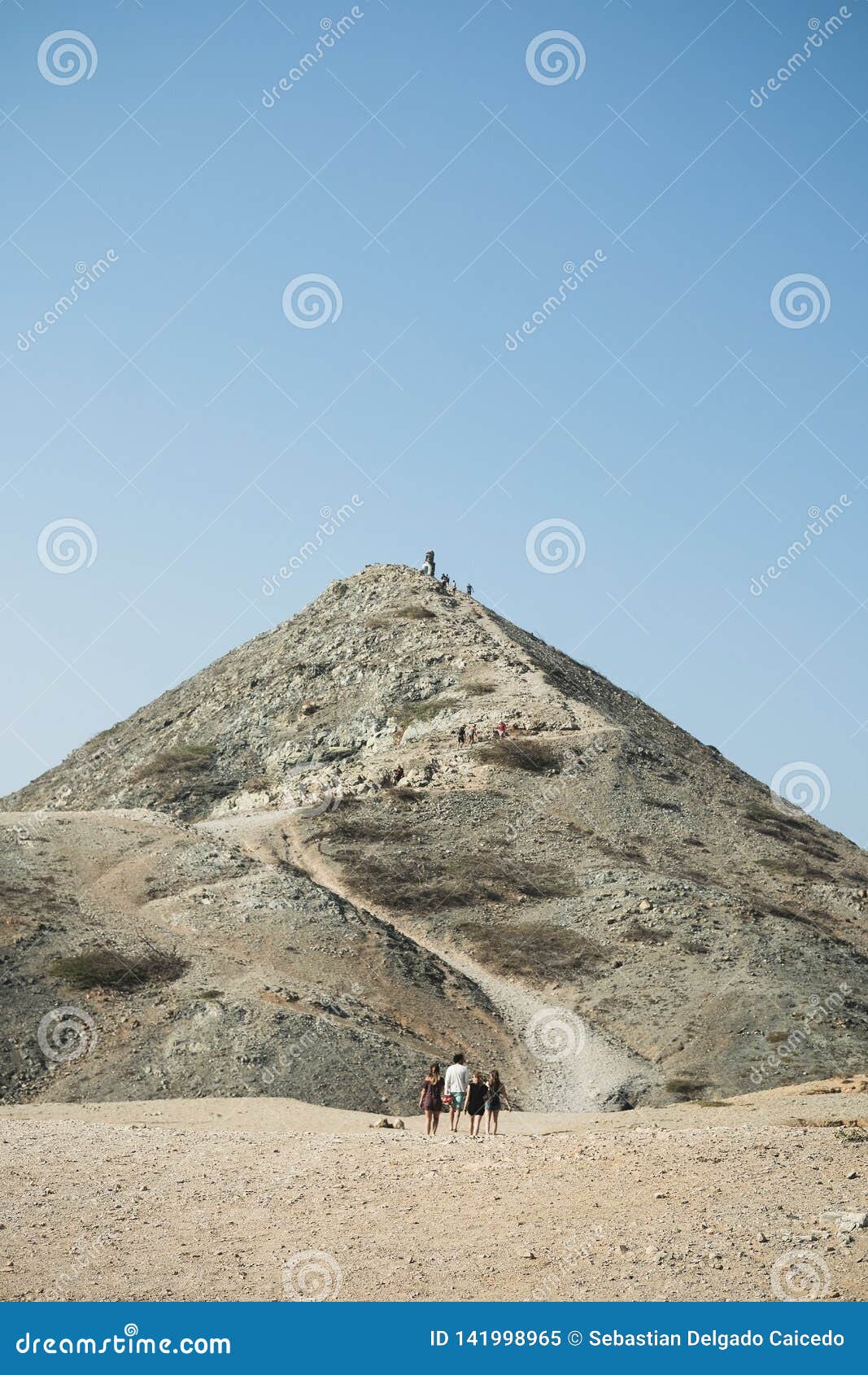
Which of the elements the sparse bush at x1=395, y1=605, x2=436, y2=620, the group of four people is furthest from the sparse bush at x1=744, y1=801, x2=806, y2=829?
the group of four people

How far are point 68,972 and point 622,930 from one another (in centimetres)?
2698

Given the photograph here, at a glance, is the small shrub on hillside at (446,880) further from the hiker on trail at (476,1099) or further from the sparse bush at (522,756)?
the hiker on trail at (476,1099)

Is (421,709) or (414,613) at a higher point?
(414,613)

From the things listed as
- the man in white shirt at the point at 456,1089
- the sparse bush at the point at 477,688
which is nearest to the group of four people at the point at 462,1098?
the man in white shirt at the point at 456,1089

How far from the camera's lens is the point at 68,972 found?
44.5m

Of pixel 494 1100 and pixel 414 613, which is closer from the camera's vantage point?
pixel 494 1100

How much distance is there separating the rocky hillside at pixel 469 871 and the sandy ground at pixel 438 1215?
1586 cm

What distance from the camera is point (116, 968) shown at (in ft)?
149

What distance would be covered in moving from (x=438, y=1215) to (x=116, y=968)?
28360 millimetres

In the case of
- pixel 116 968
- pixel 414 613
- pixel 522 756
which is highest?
pixel 414 613

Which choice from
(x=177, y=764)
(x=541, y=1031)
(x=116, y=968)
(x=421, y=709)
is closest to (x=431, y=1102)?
(x=116, y=968)

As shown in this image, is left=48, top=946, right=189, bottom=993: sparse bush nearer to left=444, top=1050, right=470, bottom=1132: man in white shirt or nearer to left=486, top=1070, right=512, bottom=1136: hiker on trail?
left=444, top=1050, right=470, bottom=1132: man in white shirt

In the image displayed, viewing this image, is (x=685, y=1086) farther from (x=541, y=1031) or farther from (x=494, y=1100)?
(x=494, y=1100)

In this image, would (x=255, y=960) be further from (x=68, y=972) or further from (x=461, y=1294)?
(x=461, y=1294)
